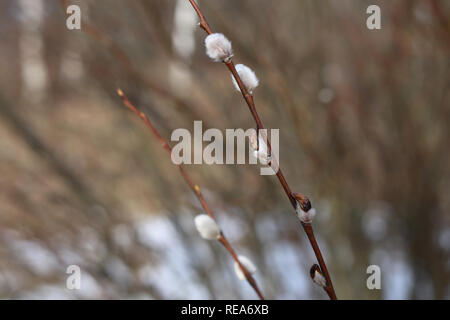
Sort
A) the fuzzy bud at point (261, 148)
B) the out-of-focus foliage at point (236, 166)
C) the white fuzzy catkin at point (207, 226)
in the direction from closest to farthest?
the fuzzy bud at point (261, 148) → the white fuzzy catkin at point (207, 226) → the out-of-focus foliage at point (236, 166)

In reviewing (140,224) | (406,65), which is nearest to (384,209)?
(406,65)

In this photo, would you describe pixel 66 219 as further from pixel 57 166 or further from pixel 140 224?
pixel 140 224

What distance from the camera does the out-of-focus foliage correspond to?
1.82 meters

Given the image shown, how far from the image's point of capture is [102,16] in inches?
71.2

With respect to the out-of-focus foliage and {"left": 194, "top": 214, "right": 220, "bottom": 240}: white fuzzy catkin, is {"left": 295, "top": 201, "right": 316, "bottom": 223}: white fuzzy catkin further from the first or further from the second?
the out-of-focus foliage

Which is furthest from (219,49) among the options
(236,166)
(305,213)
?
(236,166)

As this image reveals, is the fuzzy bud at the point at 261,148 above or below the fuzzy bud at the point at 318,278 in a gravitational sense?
above

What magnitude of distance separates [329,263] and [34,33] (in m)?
1.96

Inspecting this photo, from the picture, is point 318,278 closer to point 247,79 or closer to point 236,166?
point 247,79

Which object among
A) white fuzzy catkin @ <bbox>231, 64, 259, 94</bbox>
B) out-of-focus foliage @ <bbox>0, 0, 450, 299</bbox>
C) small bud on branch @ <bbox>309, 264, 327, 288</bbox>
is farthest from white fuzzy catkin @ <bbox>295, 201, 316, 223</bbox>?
A: out-of-focus foliage @ <bbox>0, 0, 450, 299</bbox>

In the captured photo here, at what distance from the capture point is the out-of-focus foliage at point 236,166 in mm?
1818

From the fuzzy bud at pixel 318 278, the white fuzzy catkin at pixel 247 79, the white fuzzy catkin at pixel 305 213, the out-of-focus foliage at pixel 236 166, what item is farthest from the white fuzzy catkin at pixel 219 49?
the out-of-focus foliage at pixel 236 166

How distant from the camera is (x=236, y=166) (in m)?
2.19

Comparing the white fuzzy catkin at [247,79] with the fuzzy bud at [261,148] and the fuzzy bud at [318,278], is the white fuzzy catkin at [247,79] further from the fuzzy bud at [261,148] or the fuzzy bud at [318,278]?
the fuzzy bud at [318,278]
